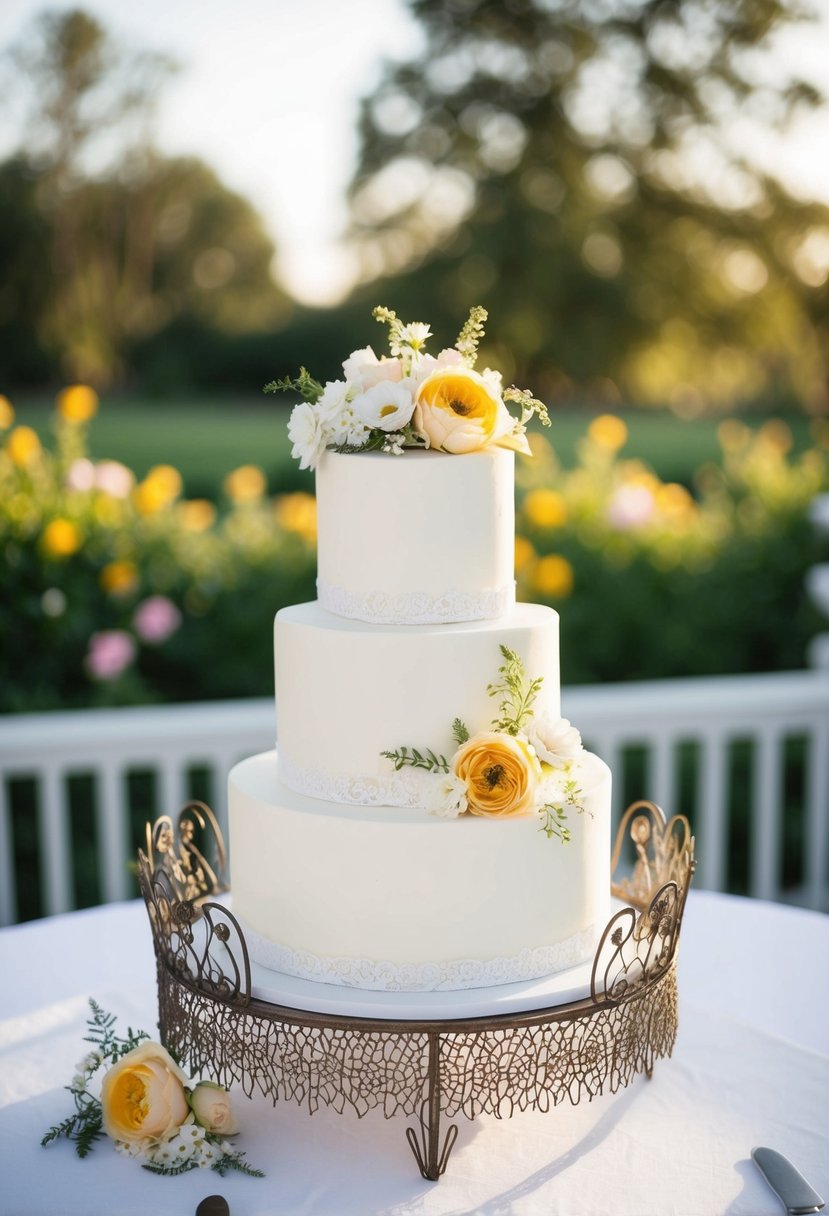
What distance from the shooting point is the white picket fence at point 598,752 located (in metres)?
3.50

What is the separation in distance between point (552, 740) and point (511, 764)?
130mm

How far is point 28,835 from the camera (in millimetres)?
3963

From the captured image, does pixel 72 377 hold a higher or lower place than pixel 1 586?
higher

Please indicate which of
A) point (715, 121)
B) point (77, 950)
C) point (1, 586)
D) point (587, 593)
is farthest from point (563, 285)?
point (77, 950)

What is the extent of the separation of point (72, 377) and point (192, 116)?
1.81m

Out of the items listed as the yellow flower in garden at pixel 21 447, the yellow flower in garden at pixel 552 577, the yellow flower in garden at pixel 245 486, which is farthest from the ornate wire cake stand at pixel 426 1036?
the yellow flower in garden at pixel 245 486

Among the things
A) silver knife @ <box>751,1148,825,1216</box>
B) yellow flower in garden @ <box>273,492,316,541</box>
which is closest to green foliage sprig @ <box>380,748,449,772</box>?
silver knife @ <box>751,1148,825,1216</box>

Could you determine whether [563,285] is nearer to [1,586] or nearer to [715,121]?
[715,121]

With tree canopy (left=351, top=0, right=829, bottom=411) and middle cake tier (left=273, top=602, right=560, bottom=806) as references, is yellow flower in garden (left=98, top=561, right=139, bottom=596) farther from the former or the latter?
tree canopy (left=351, top=0, right=829, bottom=411)

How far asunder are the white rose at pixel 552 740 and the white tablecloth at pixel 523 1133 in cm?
58

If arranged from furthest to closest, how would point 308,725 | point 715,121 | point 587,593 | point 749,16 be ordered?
point 715,121 < point 749,16 < point 587,593 < point 308,725

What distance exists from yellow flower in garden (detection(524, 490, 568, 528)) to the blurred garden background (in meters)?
0.02

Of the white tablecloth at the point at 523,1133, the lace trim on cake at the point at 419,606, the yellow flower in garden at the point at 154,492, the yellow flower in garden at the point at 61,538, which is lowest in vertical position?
the white tablecloth at the point at 523,1133

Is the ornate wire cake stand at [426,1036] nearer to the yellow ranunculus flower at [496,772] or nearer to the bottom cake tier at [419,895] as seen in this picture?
the bottom cake tier at [419,895]
